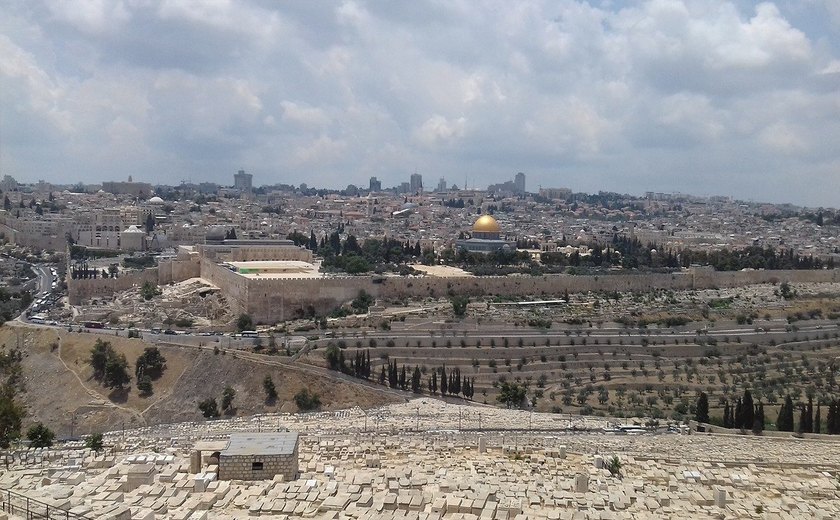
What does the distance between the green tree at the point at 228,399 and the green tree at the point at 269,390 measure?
3.22ft

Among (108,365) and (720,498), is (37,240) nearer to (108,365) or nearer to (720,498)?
(108,365)

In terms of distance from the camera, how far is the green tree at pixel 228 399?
25973mm

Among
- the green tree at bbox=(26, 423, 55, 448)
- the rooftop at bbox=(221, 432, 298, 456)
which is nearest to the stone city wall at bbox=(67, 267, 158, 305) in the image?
the green tree at bbox=(26, 423, 55, 448)

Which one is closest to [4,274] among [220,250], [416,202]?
[220,250]

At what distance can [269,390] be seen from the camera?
2641 centimetres

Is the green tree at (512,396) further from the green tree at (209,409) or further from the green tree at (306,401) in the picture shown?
the green tree at (209,409)

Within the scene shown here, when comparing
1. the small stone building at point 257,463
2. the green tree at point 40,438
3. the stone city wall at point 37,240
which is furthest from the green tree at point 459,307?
the stone city wall at point 37,240

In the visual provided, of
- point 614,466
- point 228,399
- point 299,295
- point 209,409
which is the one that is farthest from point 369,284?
point 614,466

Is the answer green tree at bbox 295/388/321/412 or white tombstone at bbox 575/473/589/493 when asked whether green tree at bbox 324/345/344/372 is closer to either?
A: green tree at bbox 295/388/321/412

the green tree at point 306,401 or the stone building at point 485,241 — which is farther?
the stone building at point 485,241

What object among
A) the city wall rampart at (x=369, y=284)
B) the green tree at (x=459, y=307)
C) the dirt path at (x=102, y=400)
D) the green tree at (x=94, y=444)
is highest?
the city wall rampart at (x=369, y=284)

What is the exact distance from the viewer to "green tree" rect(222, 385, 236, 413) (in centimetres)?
2597

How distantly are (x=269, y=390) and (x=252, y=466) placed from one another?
13.4 m

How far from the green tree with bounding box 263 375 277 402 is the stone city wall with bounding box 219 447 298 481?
1317 centimetres
